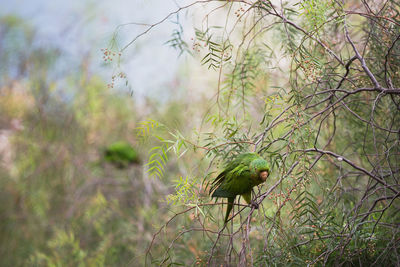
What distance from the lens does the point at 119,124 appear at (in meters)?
4.73

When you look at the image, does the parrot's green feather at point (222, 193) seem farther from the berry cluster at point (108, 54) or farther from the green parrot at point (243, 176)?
the berry cluster at point (108, 54)

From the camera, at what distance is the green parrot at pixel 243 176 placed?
4.16ft

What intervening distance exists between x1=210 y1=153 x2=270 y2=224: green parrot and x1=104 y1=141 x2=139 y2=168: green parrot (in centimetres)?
250

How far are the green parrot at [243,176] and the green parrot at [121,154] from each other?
2501 mm

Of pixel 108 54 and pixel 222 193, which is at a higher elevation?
pixel 108 54

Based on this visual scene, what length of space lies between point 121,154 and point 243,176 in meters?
2.65

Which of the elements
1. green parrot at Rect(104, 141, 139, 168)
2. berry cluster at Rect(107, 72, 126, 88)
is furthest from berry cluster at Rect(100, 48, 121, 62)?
green parrot at Rect(104, 141, 139, 168)

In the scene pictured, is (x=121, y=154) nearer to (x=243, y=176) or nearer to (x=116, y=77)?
(x=116, y=77)

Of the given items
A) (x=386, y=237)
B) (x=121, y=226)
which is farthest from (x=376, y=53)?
(x=121, y=226)

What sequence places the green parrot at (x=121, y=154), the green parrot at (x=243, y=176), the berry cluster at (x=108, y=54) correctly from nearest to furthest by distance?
the green parrot at (x=243, y=176)
the berry cluster at (x=108, y=54)
the green parrot at (x=121, y=154)

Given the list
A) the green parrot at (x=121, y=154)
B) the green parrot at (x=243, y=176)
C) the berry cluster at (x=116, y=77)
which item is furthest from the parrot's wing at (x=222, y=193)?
the green parrot at (x=121, y=154)

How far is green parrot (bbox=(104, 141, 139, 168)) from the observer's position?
3.76 metres

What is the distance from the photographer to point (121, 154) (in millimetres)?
3773

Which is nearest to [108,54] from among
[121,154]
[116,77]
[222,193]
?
[116,77]
